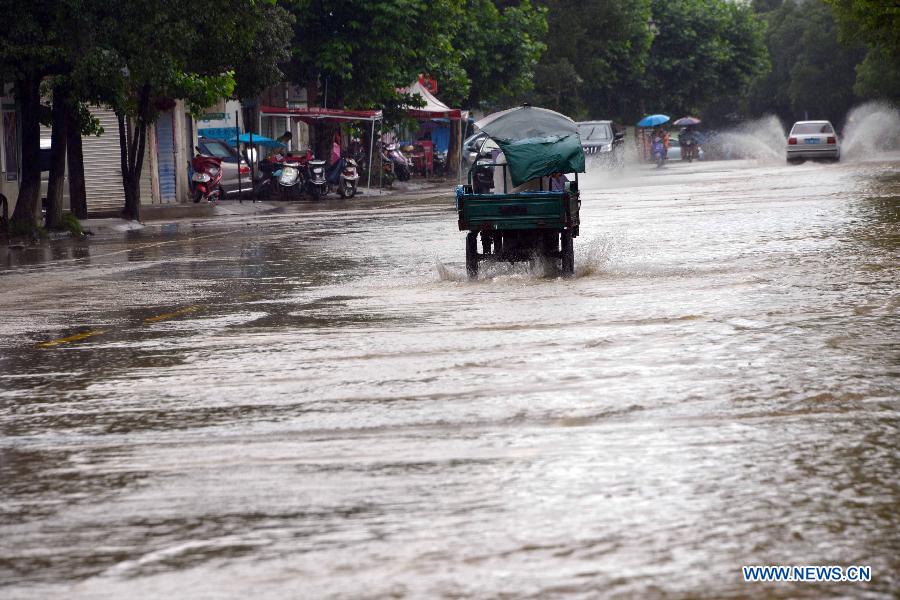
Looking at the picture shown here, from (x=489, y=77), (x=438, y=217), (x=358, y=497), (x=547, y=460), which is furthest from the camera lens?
(x=489, y=77)

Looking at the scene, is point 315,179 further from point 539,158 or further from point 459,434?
point 459,434

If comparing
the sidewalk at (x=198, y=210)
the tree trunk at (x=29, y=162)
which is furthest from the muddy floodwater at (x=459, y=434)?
the sidewalk at (x=198, y=210)

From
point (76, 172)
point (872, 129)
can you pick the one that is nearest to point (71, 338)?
point (76, 172)

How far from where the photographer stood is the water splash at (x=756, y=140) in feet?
247

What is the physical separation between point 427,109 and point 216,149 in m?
11.6

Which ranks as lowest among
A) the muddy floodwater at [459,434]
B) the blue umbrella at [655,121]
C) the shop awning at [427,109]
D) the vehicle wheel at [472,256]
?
the muddy floodwater at [459,434]

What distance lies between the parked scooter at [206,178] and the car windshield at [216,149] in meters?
2.35

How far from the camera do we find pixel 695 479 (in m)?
5.81

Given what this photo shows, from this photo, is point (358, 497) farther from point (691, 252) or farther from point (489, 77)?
point (489, 77)

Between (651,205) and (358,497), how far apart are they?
75.9 ft

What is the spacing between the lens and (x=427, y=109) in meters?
50.9

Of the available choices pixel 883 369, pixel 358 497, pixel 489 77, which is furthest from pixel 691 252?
pixel 489 77

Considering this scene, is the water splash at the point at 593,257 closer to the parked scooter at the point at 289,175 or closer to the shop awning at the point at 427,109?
the parked scooter at the point at 289,175

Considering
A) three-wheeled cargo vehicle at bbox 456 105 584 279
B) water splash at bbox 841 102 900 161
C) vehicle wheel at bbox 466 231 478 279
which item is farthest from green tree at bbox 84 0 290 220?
water splash at bbox 841 102 900 161
